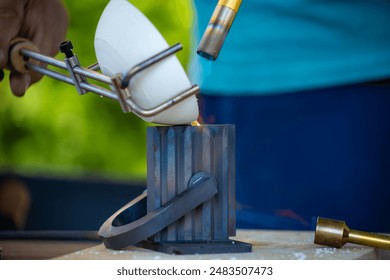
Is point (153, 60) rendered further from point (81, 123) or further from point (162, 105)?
point (81, 123)

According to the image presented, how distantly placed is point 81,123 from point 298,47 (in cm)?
112

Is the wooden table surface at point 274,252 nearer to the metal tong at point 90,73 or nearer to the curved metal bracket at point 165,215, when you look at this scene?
the curved metal bracket at point 165,215

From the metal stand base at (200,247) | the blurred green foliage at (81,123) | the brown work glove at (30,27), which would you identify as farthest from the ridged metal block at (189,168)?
the blurred green foliage at (81,123)

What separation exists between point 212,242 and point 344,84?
12.5 inches

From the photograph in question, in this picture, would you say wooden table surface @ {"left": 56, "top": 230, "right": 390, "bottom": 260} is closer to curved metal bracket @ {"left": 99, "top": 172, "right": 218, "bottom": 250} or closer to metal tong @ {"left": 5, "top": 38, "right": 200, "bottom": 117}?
curved metal bracket @ {"left": 99, "top": 172, "right": 218, "bottom": 250}

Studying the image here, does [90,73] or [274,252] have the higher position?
[90,73]

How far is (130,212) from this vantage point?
83 centimetres

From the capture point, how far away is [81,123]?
6.79 ft

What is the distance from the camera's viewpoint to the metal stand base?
0.77 m

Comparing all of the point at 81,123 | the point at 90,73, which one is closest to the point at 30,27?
the point at 90,73

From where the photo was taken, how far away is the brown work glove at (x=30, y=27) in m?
0.91

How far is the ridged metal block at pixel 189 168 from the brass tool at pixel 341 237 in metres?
0.10
